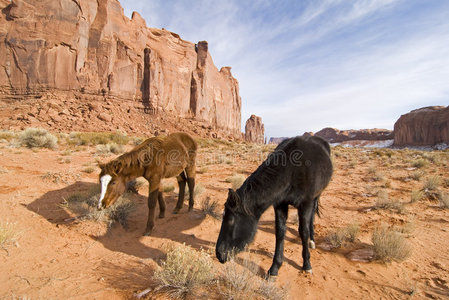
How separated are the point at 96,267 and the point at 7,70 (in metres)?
53.3

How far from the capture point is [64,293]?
2.41 m

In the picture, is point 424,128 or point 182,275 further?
point 424,128

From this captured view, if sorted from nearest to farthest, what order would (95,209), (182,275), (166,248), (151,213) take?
(182,275) → (166,248) → (151,213) → (95,209)

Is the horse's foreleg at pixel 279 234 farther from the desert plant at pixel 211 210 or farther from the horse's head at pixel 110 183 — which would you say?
the horse's head at pixel 110 183

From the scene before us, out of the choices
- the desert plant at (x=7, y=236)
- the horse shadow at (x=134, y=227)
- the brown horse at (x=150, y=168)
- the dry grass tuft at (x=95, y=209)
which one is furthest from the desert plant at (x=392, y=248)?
the desert plant at (x=7, y=236)

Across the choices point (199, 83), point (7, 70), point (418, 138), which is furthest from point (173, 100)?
point (418, 138)

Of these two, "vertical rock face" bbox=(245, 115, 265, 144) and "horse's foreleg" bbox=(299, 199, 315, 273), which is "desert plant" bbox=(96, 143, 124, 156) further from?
"vertical rock face" bbox=(245, 115, 265, 144)

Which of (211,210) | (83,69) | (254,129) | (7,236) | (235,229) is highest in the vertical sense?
(83,69)

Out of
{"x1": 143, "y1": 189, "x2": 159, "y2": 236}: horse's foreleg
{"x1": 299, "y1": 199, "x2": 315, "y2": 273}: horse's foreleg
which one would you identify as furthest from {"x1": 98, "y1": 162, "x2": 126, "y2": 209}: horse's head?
{"x1": 299, "y1": 199, "x2": 315, "y2": 273}: horse's foreleg

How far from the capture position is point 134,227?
4555mm

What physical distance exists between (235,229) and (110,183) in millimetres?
2481

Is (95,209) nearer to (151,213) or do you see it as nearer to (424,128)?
(151,213)

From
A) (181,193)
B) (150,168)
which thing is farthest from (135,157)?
(181,193)

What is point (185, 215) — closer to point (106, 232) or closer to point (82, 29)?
point (106, 232)
